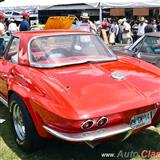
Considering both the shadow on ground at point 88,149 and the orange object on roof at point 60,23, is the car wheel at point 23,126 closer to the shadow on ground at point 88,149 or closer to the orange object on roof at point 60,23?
the shadow on ground at point 88,149

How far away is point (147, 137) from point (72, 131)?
62.8 inches

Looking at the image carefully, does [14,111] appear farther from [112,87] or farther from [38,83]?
[112,87]

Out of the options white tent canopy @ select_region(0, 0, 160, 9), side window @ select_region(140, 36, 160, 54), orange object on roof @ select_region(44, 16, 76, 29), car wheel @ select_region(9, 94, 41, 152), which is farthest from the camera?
white tent canopy @ select_region(0, 0, 160, 9)

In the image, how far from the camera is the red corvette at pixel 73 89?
141 inches

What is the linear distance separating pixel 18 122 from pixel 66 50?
4.00 ft

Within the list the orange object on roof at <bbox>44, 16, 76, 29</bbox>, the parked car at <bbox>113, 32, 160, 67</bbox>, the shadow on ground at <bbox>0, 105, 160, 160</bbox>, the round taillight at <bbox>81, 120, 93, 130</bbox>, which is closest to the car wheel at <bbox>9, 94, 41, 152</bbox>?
the shadow on ground at <bbox>0, 105, 160, 160</bbox>

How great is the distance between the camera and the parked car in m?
7.05

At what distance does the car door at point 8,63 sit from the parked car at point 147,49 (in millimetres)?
2835

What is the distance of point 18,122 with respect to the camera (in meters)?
4.55

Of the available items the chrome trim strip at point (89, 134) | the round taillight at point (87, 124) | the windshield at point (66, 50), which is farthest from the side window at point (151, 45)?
the round taillight at point (87, 124)

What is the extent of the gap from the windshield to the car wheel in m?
0.58

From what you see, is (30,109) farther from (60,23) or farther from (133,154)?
(60,23)

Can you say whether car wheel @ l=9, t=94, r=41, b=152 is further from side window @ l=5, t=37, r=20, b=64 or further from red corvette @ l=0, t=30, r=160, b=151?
side window @ l=5, t=37, r=20, b=64

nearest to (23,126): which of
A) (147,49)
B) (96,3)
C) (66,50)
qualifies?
(66,50)
